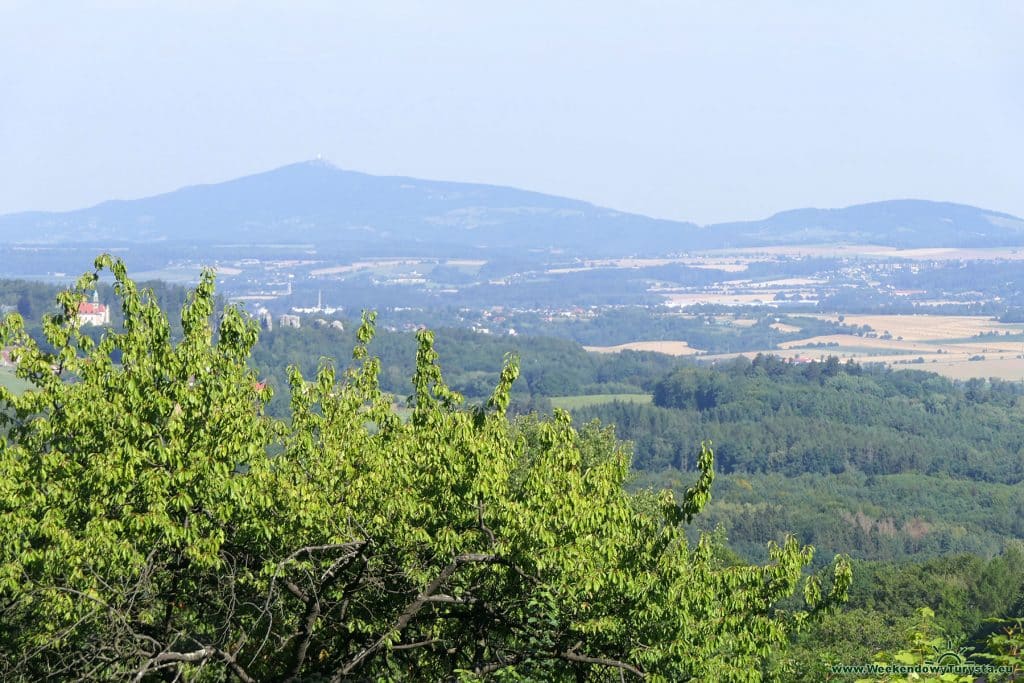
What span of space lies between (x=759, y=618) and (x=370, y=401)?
5.04 m

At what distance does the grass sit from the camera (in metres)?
150

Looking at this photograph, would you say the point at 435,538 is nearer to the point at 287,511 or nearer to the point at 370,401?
the point at 287,511

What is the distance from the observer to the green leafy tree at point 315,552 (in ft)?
40.1

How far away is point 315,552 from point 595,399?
14666 cm

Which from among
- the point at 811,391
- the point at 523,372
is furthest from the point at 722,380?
the point at 523,372

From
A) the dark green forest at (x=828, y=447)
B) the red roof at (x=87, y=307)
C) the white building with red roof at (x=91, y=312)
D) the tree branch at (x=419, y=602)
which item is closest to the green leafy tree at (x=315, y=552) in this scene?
the tree branch at (x=419, y=602)

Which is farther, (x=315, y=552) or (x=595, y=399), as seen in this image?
(x=595, y=399)

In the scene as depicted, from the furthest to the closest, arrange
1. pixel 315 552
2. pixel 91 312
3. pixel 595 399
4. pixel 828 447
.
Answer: pixel 595 399
pixel 828 447
pixel 91 312
pixel 315 552

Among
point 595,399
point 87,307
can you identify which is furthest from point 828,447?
point 87,307

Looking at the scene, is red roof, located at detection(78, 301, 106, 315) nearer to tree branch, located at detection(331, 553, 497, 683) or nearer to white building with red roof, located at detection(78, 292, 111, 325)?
white building with red roof, located at detection(78, 292, 111, 325)

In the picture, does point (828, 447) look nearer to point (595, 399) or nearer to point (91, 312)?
point (595, 399)

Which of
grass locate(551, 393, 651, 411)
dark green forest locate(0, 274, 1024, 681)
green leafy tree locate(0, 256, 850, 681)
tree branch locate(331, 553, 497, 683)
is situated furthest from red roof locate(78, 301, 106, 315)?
grass locate(551, 393, 651, 411)

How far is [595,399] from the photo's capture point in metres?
159

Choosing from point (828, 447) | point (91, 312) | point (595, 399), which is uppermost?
point (91, 312)
